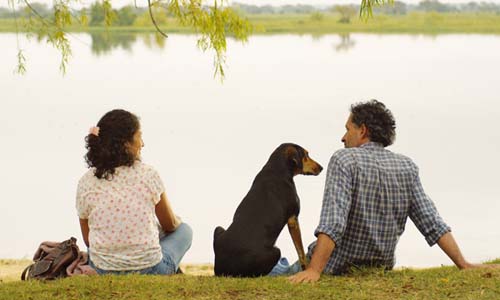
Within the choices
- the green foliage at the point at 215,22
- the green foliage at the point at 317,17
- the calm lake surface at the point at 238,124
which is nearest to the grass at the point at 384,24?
the green foliage at the point at 317,17

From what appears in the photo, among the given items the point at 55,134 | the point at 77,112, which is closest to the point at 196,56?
the point at 77,112

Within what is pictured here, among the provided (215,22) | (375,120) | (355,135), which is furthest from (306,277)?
(215,22)

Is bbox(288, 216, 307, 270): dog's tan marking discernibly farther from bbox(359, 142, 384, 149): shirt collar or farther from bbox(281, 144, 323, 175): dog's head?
bbox(359, 142, 384, 149): shirt collar

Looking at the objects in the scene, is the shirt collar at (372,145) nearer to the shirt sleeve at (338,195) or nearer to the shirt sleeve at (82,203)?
the shirt sleeve at (338,195)

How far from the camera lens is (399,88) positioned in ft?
106

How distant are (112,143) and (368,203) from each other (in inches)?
64.8

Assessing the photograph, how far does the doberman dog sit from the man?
25 centimetres

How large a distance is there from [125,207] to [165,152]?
1268 cm


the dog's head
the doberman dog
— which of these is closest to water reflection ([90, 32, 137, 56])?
the dog's head

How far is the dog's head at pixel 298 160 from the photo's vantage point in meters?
6.43

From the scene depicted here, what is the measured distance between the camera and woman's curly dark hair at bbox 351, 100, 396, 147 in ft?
19.6

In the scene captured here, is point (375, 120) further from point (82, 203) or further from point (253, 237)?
point (82, 203)

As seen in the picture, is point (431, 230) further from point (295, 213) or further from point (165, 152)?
point (165, 152)

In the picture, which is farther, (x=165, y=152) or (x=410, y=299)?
(x=165, y=152)
